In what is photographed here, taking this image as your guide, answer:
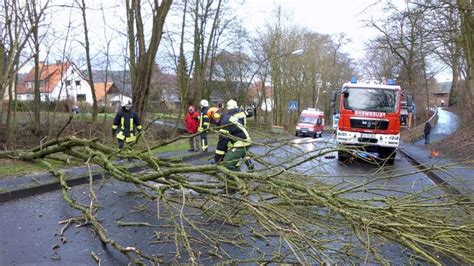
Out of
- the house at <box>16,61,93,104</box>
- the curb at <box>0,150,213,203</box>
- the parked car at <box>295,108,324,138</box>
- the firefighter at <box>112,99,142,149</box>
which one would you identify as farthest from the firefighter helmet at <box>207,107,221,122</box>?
the parked car at <box>295,108,324,138</box>

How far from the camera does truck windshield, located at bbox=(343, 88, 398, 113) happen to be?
14.1 meters

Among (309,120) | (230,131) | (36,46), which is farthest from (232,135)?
(309,120)

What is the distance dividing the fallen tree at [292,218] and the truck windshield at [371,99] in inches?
354

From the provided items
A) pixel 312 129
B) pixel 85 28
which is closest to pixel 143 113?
pixel 85 28

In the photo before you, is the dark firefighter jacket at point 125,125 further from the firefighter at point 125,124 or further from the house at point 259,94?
the house at point 259,94

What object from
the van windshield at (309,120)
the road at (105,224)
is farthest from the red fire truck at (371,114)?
the van windshield at (309,120)

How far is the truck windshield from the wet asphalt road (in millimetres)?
8381

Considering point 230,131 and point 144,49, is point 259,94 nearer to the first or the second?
point 144,49

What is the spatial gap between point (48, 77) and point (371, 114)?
37.1 ft

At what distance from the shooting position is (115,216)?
621 cm

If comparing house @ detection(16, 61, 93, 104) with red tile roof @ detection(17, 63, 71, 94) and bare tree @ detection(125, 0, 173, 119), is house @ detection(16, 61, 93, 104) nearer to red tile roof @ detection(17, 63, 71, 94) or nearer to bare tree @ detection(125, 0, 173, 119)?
red tile roof @ detection(17, 63, 71, 94)

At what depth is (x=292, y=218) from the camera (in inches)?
165

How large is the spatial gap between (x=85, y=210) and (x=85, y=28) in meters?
13.1

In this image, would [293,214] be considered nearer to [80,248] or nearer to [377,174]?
[377,174]
